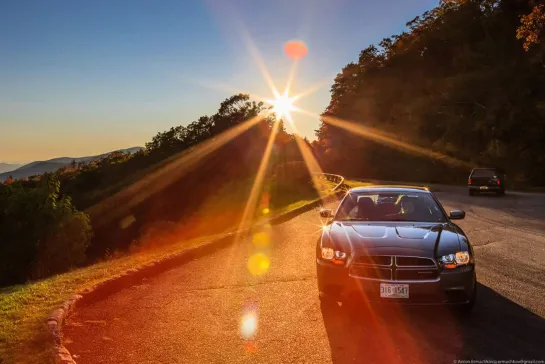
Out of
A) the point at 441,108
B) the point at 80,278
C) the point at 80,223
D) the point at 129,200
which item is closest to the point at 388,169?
the point at 441,108

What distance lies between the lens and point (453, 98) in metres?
52.7

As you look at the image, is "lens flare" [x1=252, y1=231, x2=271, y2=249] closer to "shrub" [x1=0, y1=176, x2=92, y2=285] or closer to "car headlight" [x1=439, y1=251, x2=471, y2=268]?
"car headlight" [x1=439, y1=251, x2=471, y2=268]

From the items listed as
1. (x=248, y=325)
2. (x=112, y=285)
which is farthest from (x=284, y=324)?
(x=112, y=285)

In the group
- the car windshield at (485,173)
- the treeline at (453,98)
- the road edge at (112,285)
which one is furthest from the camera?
the treeline at (453,98)

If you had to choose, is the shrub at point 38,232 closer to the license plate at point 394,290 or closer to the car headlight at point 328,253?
the car headlight at point 328,253

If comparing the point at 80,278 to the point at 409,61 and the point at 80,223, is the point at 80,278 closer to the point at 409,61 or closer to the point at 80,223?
the point at 80,223

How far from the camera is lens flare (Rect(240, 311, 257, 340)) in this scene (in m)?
5.04

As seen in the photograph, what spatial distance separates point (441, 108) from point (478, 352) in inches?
2170

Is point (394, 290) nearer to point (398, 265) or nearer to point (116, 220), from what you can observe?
point (398, 265)

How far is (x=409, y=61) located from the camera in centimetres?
6762

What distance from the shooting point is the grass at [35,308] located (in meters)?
4.48

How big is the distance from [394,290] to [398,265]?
30 centimetres

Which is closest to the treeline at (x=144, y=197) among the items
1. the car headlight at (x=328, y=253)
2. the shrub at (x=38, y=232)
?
the shrub at (x=38, y=232)

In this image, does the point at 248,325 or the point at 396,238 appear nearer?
the point at 248,325
